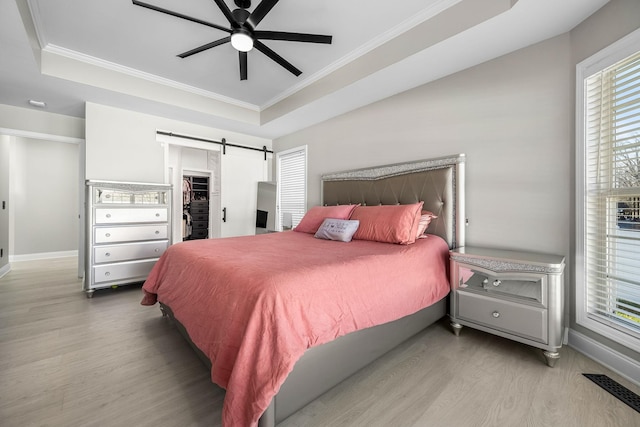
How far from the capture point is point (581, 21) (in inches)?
74.2

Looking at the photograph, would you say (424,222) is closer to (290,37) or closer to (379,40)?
(379,40)

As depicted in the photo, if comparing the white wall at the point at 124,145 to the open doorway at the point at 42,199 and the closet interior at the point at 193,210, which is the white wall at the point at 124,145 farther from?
the closet interior at the point at 193,210

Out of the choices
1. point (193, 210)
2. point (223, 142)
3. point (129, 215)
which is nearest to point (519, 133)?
point (223, 142)

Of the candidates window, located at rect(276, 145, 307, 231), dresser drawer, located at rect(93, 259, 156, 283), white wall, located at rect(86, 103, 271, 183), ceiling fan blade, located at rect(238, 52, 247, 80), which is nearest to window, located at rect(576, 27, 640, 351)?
ceiling fan blade, located at rect(238, 52, 247, 80)

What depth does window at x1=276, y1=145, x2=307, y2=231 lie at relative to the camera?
14.9 ft

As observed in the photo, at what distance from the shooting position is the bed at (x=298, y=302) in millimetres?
1111

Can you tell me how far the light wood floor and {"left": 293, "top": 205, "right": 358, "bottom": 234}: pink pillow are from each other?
4.85ft

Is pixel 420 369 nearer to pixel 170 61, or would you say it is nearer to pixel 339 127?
pixel 339 127

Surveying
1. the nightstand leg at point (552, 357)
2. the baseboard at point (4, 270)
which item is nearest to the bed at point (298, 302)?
the nightstand leg at point (552, 357)

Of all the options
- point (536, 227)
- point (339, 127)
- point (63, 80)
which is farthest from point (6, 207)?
point (536, 227)

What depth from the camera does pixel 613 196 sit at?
1.73 metres

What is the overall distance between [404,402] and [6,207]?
20.6ft

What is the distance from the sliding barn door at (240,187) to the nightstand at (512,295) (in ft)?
12.5

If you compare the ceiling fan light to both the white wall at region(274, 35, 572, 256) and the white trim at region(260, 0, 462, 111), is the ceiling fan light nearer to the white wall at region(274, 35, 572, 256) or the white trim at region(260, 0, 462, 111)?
the white trim at region(260, 0, 462, 111)
